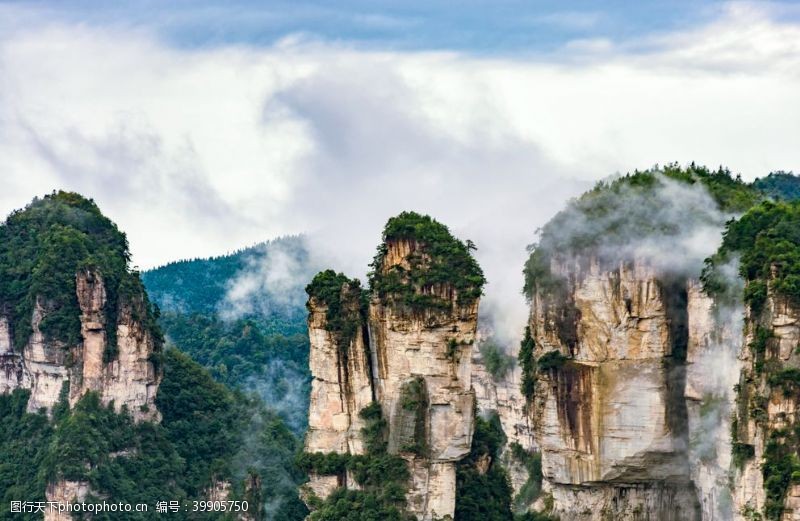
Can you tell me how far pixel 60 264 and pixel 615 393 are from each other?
1229 inches

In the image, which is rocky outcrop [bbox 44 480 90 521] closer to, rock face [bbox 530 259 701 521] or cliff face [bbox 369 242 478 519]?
cliff face [bbox 369 242 478 519]

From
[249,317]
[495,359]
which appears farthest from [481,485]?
[249,317]

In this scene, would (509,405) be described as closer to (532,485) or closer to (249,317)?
(532,485)

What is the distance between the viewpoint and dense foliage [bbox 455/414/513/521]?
78.2m

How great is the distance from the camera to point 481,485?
258 feet

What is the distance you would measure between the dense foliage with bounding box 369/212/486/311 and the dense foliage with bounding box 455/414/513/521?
5219mm

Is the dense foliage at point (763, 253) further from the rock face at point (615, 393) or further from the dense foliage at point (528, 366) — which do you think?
the dense foliage at point (528, 366)

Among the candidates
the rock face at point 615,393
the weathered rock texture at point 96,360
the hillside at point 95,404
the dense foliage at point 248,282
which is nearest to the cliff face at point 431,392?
the rock face at point 615,393

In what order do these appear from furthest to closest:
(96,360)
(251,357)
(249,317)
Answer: (249,317)
(251,357)
(96,360)

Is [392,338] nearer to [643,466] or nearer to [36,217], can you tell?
[643,466]

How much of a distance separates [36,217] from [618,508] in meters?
35.8

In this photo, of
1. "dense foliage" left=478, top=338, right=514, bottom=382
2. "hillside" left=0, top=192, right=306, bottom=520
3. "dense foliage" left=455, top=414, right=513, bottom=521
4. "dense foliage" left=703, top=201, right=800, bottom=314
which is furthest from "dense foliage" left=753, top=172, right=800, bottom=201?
"dense foliage" left=703, top=201, right=800, bottom=314

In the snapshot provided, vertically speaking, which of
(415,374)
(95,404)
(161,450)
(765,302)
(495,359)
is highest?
(495,359)

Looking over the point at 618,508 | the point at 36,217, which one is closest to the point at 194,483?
the point at 36,217
